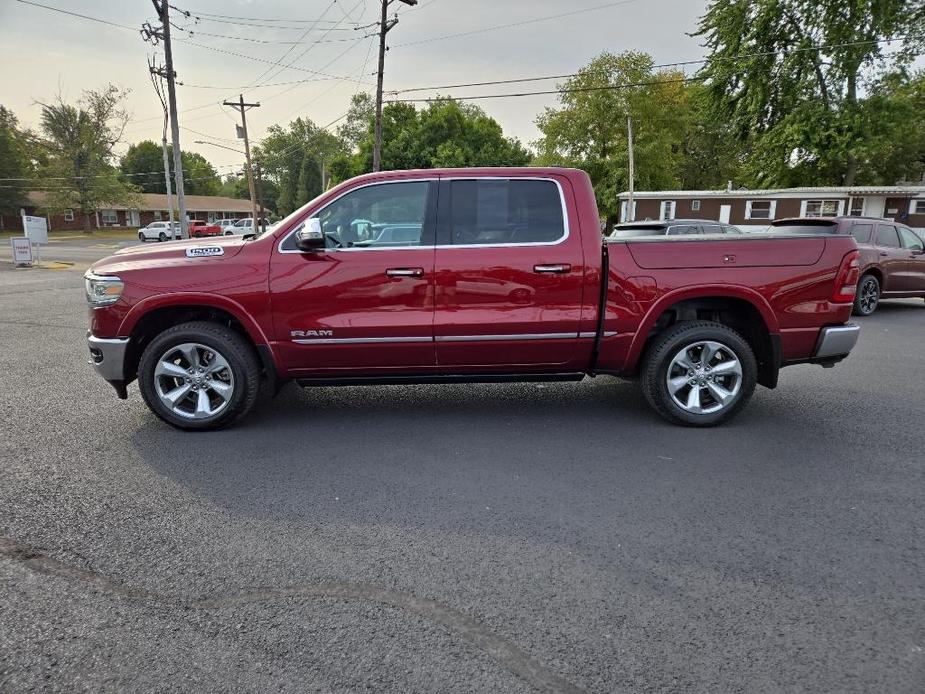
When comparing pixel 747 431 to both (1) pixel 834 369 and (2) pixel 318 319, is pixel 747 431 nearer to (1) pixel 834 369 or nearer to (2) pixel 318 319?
(1) pixel 834 369

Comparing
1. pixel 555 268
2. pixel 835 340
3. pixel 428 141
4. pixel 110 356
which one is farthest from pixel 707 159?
pixel 110 356

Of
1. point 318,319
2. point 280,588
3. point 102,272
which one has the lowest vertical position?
point 280,588

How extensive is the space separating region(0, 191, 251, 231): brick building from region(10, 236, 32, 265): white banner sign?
4245 centimetres

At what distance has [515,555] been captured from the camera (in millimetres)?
2969

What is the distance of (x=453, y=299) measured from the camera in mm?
4609

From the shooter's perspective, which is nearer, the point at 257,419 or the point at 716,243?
the point at 716,243

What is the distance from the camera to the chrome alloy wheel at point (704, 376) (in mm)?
4805

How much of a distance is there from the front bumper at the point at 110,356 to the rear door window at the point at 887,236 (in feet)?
41.5

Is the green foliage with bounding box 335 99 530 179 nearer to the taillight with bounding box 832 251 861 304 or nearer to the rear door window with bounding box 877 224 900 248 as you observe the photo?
the rear door window with bounding box 877 224 900 248

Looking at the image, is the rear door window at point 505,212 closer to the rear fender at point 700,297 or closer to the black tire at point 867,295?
the rear fender at point 700,297

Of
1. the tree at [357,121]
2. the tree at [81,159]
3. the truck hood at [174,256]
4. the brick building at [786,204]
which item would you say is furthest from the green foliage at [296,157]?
the truck hood at [174,256]

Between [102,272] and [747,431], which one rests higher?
[102,272]

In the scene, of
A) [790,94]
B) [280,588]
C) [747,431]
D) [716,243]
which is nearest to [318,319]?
[280,588]

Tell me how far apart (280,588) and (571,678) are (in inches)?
51.5
